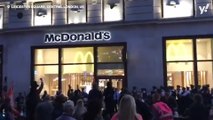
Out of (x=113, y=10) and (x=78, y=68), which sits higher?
(x=113, y=10)

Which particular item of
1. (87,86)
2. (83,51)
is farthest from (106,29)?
(87,86)

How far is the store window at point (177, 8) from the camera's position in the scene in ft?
75.3

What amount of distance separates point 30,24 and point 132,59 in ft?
24.3

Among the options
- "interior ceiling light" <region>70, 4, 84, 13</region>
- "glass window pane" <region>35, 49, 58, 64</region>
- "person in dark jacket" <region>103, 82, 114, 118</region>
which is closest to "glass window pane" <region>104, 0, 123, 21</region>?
"interior ceiling light" <region>70, 4, 84, 13</region>

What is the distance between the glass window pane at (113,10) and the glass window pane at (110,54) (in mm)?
1840

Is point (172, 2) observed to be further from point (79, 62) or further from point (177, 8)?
point (79, 62)

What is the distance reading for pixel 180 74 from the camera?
74.3ft

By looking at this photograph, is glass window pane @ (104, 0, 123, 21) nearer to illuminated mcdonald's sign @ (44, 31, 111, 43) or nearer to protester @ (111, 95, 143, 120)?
illuminated mcdonald's sign @ (44, 31, 111, 43)

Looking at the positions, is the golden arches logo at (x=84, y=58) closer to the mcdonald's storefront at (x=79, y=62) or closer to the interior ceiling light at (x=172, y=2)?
the mcdonald's storefront at (x=79, y=62)

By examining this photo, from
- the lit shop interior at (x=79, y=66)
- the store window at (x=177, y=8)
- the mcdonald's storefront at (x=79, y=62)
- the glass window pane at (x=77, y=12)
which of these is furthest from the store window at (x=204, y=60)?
the glass window pane at (x=77, y=12)

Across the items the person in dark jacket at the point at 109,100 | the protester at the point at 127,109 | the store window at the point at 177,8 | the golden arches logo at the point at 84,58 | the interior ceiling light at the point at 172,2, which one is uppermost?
the interior ceiling light at the point at 172,2

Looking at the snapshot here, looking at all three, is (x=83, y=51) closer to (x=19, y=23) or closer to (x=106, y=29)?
(x=106, y=29)

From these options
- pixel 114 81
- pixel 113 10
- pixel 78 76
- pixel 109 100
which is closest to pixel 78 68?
pixel 78 76

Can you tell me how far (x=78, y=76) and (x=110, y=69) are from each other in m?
2.13
